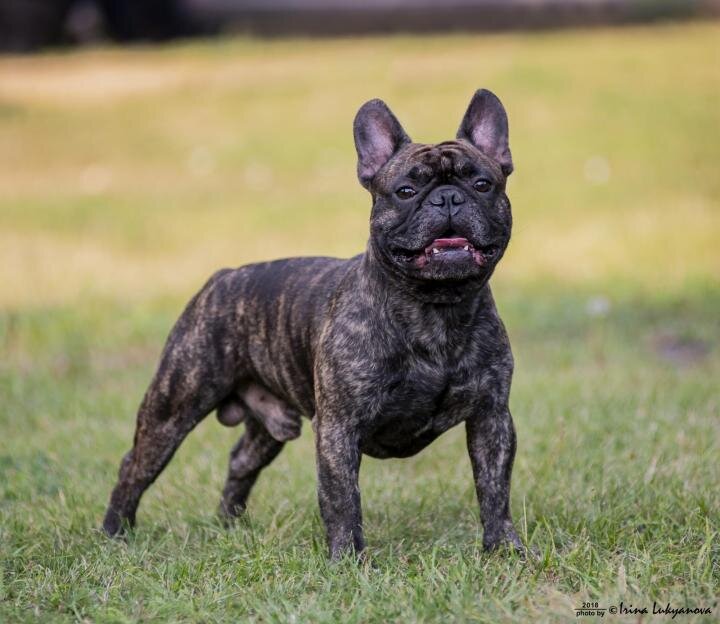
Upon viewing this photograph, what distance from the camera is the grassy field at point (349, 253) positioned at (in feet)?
14.5

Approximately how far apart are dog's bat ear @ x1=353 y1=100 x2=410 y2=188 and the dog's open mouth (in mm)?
622

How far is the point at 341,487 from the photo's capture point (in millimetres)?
4680

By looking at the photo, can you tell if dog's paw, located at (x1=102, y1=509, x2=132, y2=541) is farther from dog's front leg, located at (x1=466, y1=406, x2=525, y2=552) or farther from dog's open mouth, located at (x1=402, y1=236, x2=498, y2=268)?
dog's open mouth, located at (x1=402, y1=236, x2=498, y2=268)

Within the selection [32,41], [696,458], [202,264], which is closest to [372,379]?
[696,458]

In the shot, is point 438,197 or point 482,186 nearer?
point 438,197

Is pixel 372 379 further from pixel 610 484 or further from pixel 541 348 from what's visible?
pixel 541 348

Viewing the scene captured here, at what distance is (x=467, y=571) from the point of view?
4258 millimetres

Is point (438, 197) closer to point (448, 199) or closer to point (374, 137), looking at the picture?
point (448, 199)

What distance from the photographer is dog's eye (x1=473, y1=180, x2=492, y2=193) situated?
4.70 metres

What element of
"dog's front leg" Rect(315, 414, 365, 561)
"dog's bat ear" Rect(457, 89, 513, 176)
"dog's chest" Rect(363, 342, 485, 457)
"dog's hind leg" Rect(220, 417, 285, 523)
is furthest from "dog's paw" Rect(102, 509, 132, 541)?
"dog's bat ear" Rect(457, 89, 513, 176)

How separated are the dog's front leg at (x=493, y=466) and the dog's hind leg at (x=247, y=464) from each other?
1.38m

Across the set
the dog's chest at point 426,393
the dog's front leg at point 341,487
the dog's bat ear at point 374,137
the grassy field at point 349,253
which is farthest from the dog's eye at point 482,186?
the grassy field at point 349,253

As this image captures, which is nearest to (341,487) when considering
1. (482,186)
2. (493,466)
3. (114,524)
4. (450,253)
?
(493,466)

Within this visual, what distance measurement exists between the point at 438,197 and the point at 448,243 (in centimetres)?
19
